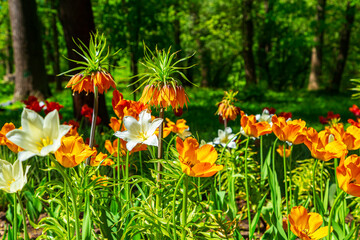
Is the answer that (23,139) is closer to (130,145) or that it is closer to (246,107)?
(130,145)

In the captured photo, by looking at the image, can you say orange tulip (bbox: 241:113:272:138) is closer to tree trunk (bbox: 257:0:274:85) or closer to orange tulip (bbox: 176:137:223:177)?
orange tulip (bbox: 176:137:223:177)

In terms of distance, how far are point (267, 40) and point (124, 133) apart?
17.6 metres

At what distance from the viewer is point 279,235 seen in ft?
5.03

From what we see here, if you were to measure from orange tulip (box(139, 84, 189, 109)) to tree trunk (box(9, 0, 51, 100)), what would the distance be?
7.21 metres

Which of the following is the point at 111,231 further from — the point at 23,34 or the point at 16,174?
the point at 23,34

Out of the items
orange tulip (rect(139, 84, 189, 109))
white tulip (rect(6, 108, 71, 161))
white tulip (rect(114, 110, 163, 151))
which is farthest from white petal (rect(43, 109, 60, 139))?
orange tulip (rect(139, 84, 189, 109))

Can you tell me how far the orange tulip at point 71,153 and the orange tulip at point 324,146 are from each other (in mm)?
843

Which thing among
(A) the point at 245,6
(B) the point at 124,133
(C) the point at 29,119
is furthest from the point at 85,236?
(A) the point at 245,6

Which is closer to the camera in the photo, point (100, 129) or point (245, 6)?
point (100, 129)

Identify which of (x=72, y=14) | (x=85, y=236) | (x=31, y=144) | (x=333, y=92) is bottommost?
(x=333, y=92)

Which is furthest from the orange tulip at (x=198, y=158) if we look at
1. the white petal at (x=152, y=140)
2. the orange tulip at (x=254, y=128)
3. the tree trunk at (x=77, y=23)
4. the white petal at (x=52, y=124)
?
the tree trunk at (x=77, y=23)

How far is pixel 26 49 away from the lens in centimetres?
769

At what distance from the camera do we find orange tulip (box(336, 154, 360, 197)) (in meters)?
1.02

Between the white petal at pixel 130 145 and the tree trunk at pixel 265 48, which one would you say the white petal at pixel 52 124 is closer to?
the white petal at pixel 130 145
